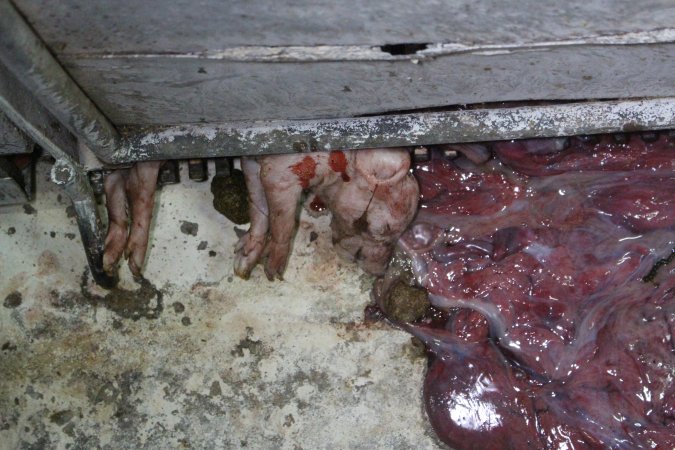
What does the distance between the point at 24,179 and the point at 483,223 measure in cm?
229

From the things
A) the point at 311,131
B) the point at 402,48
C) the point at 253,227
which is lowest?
the point at 253,227

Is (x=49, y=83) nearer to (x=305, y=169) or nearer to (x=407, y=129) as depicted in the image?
(x=305, y=169)

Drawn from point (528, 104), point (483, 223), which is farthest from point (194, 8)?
point (483, 223)

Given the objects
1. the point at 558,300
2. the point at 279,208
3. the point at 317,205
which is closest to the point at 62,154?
the point at 279,208

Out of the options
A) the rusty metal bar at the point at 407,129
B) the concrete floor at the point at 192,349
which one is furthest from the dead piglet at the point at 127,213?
the rusty metal bar at the point at 407,129

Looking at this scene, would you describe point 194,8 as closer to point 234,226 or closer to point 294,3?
point 294,3

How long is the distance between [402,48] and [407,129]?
53 cm

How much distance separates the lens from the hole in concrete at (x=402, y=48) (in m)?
2.38

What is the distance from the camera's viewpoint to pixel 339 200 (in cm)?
324

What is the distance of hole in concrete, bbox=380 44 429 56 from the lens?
93.7 inches

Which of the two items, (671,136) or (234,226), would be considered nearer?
(671,136)

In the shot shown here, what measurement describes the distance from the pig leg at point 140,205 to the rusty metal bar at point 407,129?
0.35 meters

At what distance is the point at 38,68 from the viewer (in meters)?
2.25

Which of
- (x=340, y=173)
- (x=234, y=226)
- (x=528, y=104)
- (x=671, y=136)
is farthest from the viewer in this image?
(x=234, y=226)
